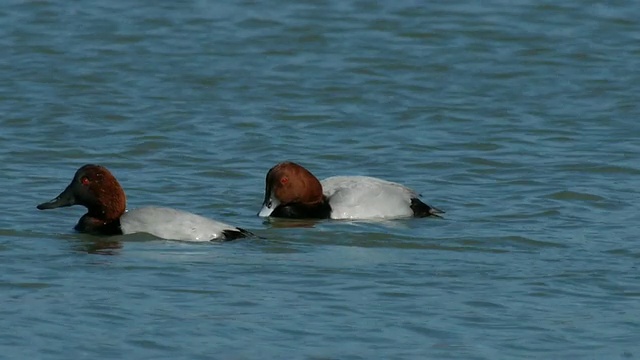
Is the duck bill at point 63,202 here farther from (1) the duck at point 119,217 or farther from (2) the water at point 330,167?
(2) the water at point 330,167

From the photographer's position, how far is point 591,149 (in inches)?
570

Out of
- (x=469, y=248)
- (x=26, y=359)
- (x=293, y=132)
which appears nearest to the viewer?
(x=26, y=359)

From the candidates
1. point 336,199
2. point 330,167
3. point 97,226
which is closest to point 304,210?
point 336,199

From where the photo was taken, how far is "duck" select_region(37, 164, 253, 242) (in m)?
10.5

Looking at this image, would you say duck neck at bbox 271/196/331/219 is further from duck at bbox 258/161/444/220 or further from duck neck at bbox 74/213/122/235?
duck neck at bbox 74/213/122/235

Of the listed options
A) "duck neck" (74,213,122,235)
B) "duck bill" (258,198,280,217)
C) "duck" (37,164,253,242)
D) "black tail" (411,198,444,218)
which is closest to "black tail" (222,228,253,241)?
"duck" (37,164,253,242)

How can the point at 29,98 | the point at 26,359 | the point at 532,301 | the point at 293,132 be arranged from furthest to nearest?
the point at 29,98 → the point at 293,132 → the point at 532,301 → the point at 26,359

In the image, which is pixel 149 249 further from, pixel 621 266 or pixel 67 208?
pixel 621 266

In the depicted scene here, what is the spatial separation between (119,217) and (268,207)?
139 centimetres

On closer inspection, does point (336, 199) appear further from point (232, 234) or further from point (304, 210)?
point (232, 234)

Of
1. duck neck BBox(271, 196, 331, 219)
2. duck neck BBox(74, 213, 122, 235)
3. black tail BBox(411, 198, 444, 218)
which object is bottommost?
duck neck BBox(271, 196, 331, 219)

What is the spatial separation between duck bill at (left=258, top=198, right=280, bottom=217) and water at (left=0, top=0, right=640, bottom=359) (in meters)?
0.13

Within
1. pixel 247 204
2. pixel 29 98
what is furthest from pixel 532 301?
pixel 29 98

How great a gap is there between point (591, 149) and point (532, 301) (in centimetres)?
591
